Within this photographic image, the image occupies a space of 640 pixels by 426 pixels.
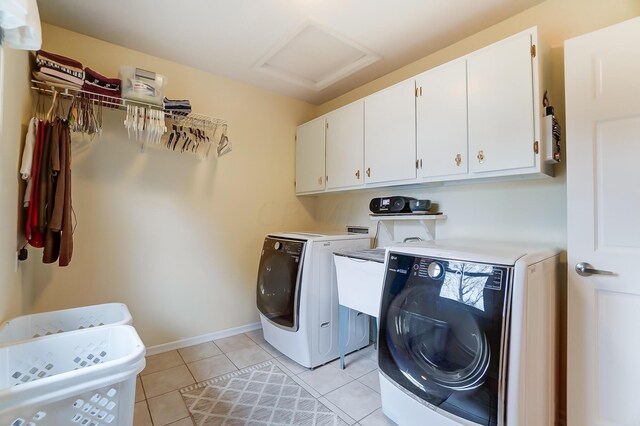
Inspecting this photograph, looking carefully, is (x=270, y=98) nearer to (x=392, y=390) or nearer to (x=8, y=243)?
(x=8, y=243)

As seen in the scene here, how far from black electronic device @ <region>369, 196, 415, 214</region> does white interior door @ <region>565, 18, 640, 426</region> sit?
98cm

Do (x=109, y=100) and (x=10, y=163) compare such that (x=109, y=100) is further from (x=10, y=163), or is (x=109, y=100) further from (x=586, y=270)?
(x=586, y=270)

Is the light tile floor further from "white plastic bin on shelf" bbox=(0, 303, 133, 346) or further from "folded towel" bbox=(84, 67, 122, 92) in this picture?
"folded towel" bbox=(84, 67, 122, 92)

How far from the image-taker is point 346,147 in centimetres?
260

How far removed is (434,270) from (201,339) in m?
2.25

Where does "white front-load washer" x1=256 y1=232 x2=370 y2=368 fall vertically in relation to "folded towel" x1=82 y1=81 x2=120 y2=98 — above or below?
below

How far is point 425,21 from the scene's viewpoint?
195 cm

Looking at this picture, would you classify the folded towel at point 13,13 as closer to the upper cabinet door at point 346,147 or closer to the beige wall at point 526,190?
the upper cabinet door at point 346,147

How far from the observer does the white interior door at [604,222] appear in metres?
1.27

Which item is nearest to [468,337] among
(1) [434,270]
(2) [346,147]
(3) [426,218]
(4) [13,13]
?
(1) [434,270]

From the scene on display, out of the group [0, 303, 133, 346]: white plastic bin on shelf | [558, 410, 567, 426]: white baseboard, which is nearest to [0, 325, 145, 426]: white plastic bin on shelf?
[0, 303, 133, 346]: white plastic bin on shelf

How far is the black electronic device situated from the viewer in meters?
2.22

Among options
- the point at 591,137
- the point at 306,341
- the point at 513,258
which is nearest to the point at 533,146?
the point at 591,137

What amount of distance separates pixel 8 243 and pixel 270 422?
162 cm
